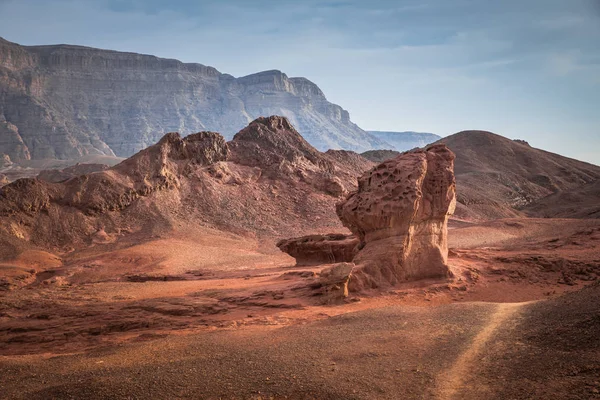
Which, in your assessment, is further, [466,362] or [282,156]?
[282,156]

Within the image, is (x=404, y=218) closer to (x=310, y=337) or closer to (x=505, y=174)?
(x=310, y=337)

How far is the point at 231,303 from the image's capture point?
13.1 m

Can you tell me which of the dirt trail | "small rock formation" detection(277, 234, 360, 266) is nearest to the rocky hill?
"small rock formation" detection(277, 234, 360, 266)

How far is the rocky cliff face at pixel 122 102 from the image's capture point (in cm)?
12325

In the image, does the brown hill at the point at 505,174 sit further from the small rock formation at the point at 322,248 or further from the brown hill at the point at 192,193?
the small rock formation at the point at 322,248

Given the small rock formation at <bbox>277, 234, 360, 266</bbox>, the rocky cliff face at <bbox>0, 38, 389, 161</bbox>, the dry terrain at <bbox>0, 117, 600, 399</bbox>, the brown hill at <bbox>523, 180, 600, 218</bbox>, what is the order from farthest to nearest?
1. the rocky cliff face at <bbox>0, 38, 389, 161</bbox>
2. the brown hill at <bbox>523, 180, 600, 218</bbox>
3. the small rock formation at <bbox>277, 234, 360, 266</bbox>
4. the dry terrain at <bbox>0, 117, 600, 399</bbox>

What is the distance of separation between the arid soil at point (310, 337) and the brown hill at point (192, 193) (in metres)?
11.4

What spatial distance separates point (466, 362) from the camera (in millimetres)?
7395

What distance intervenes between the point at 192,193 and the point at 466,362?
28.6 m

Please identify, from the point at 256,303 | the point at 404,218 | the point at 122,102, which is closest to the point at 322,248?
the point at 404,218

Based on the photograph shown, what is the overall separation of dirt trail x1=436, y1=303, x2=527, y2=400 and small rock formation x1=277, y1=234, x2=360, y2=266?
924cm

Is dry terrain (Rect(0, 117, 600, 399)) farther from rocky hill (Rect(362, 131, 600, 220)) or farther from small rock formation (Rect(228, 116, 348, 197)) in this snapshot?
rocky hill (Rect(362, 131, 600, 220))

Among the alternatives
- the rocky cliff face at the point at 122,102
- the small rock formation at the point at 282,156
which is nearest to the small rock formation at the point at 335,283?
the small rock formation at the point at 282,156

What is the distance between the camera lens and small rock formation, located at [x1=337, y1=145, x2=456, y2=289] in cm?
1434
